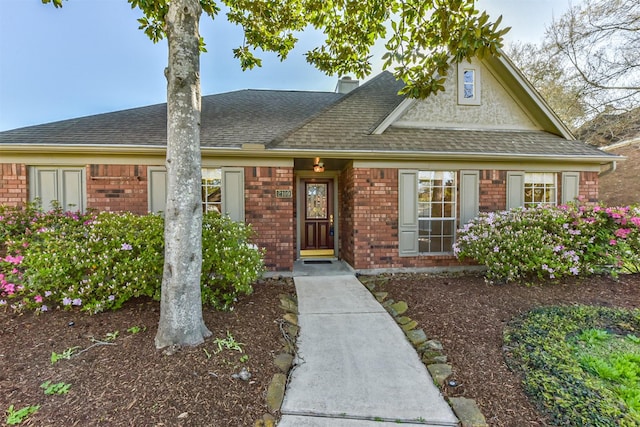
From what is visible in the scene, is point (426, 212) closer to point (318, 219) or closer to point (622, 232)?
point (318, 219)

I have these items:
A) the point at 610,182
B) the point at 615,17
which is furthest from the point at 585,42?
the point at 610,182

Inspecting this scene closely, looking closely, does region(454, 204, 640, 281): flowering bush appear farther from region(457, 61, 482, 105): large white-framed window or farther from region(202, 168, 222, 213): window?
region(202, 168, 222, 213): window

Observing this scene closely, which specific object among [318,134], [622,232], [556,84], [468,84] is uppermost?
[556,84]

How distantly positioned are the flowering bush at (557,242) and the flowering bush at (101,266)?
176 inches

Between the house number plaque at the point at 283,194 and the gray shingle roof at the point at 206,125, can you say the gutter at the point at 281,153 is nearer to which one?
the gray shingle roof at the point at 206,125

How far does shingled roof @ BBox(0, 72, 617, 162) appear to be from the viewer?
5.81 meters

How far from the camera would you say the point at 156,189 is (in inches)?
232

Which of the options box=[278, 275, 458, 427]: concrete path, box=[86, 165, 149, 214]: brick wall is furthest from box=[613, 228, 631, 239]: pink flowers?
box=[86, 165, 149, 214]: brick wall

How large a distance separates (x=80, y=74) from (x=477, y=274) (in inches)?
541

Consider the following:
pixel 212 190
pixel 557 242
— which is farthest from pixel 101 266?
pixel 557 242

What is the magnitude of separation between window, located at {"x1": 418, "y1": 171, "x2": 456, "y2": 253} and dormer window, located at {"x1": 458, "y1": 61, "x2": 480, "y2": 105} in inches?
79.1

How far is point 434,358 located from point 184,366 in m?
2.57

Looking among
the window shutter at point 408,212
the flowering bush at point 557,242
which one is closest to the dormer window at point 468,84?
the window shutter at point 408,212

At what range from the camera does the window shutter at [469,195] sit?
6.63 m
